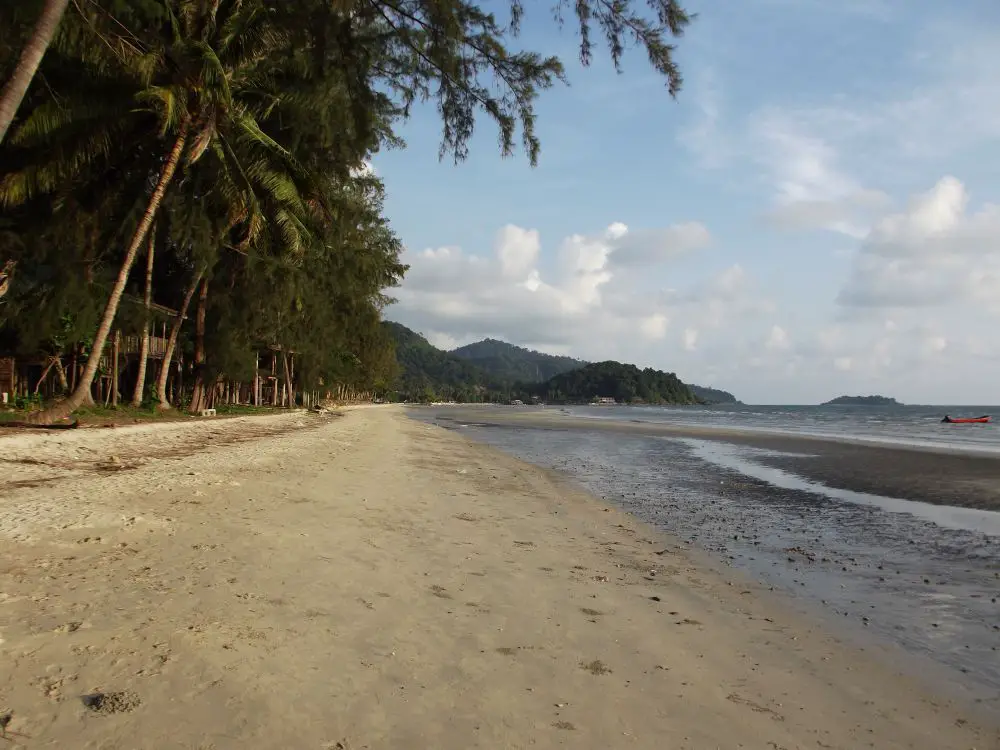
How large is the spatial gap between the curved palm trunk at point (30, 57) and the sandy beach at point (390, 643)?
4.08 metres

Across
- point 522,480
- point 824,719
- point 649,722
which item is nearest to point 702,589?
point 824,719

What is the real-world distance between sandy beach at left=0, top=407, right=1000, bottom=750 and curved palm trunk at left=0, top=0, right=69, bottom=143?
408 cm

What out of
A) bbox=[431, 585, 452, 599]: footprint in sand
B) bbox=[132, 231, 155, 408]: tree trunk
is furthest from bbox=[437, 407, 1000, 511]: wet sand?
bbox=[132, 231, 155, 408]: tree trunk

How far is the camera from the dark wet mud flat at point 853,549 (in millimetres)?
4918

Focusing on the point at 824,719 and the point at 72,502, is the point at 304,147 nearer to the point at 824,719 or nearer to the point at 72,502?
the point at 72,502

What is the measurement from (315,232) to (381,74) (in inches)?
686

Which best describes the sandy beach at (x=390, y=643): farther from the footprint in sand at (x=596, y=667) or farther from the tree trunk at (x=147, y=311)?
the tree trunk at (x=147, y=311)

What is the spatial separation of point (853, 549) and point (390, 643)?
6933 millimetres

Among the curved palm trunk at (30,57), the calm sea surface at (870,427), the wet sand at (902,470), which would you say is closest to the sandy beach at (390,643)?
the curved palm trunk at (30,57)

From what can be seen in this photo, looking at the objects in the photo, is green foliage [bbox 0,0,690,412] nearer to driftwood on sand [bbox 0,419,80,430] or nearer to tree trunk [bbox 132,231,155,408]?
tree trunk [bbox 132,231,155,408]

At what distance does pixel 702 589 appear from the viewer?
19.0ft

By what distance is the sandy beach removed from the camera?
2852mm

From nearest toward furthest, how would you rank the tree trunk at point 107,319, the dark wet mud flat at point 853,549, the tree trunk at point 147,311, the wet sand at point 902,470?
the dark wet mud flat at point 853,549
the wet sand at point 902,470
the tree trunk at point 107,319
the tree trunk at point 147,311

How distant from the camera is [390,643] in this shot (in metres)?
3.78
